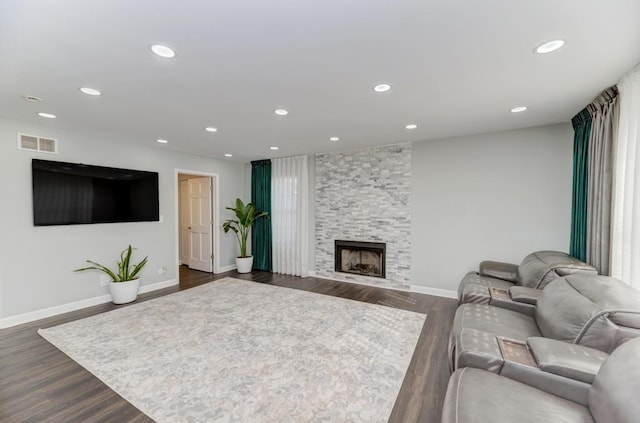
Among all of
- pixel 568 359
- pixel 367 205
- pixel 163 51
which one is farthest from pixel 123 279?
pixel 568 359

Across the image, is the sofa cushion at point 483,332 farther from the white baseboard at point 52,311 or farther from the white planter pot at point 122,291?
the white baseboard at point 52,311

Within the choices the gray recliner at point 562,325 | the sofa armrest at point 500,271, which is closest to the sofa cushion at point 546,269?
the sofa armrest at point 500,271

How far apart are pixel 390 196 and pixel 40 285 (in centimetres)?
513

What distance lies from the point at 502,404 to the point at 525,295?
5.11ft

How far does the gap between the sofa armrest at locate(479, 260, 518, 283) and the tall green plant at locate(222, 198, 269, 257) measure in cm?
419

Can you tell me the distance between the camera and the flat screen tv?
3.40m

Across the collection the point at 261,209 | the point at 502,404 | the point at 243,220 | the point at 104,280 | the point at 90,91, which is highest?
the point at 90,91

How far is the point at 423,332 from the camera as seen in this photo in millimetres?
2986

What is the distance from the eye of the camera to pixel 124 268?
4.06 meters

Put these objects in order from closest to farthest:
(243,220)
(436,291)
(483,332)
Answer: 1. (483,332)
2. (436,291)
3. (243,220)

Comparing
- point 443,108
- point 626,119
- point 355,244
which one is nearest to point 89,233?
point 355,244

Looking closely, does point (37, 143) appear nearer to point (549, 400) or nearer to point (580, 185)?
point (549, 400)

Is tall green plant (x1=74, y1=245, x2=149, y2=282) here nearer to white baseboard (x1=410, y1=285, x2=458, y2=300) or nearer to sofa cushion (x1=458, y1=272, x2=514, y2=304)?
white baseboard (x1=410, y1=285, x2=458, y2=300)

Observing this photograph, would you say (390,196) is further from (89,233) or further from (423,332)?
(89,233)
